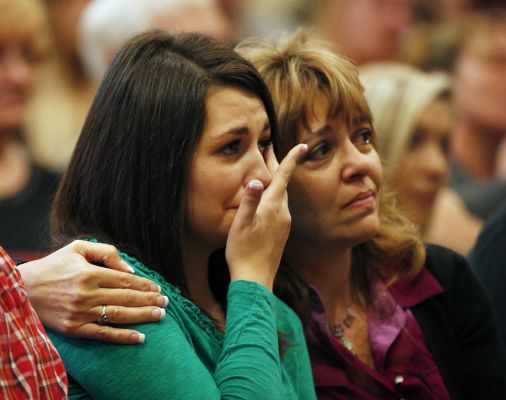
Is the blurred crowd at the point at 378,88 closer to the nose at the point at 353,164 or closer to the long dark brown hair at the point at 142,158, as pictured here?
the nose at the point at 353,164

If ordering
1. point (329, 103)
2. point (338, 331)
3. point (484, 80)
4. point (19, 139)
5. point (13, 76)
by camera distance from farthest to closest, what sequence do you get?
point (484, 80), point (19, 139), point (13, 76), point (338, 331), point (329, 103)

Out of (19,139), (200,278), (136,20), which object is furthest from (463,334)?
(19,139)

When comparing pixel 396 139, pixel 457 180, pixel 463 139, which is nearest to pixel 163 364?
pixel 396 139

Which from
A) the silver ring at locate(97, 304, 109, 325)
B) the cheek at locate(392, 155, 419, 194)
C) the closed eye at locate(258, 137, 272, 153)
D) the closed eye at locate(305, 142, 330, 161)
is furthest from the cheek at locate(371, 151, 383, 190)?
the cheek at locate(392, 155, 419, 194)

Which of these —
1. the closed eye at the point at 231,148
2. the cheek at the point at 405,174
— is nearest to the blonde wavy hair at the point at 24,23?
the cheek at the point at 405,174

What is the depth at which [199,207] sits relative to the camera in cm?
194

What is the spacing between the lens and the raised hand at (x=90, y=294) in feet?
5.70

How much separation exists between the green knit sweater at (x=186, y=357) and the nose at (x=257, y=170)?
8.1 inches

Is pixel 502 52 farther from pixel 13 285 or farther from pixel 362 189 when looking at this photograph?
pixel 13 285

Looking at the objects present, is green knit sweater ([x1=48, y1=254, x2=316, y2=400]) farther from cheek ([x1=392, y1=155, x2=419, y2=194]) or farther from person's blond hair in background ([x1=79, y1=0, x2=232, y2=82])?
person's blond hair in background ([x1=79, y1=0, x2=232, y2=82])

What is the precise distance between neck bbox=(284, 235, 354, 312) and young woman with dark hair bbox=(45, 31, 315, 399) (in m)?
0.33

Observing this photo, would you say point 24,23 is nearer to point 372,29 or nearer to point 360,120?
point 360,120

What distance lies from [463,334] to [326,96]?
618 millimetres

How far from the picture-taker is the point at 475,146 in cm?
484
